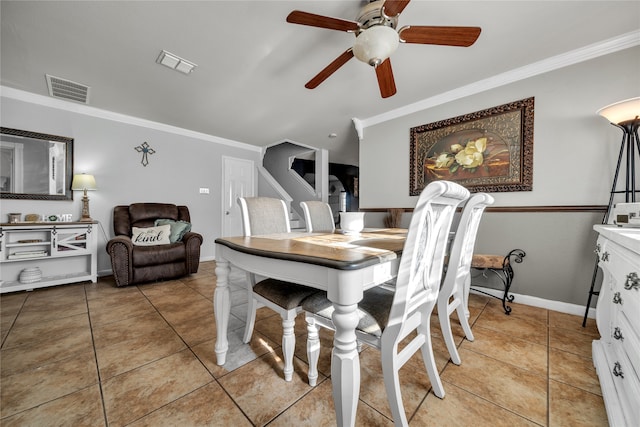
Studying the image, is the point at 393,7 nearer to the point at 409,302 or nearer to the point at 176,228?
the point at 409,302

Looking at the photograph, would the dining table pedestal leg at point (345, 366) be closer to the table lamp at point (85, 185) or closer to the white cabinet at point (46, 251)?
the white cabinet at point (46, 251)

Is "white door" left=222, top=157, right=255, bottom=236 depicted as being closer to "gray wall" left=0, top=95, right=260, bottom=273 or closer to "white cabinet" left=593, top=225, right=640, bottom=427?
"gray wall" left=0, top=95, right=260, bottom=273

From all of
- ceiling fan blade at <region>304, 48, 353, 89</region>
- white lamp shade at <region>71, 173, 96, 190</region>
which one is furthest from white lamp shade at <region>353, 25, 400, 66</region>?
white lamp shade at <region>71, 173, 96, 190</region>

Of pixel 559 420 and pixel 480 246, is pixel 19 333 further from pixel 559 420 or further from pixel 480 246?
pixel 480 246

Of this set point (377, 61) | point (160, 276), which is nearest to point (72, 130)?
point (160, 276)

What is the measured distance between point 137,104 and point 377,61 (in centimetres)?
331

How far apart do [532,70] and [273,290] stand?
10.4ft

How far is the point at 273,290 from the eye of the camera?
1297 mm


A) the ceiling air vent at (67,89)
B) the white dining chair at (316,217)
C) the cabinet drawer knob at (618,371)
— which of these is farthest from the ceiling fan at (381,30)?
the ceiling air vent at (67,89)

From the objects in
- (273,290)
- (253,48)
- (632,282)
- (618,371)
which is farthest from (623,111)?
(253,48)

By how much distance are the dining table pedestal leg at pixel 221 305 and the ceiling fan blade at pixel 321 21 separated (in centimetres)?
148

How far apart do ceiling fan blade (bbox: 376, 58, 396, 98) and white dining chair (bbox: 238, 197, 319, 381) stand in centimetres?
130

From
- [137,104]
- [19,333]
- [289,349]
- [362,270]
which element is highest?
[137,104]

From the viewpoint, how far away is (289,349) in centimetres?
122
